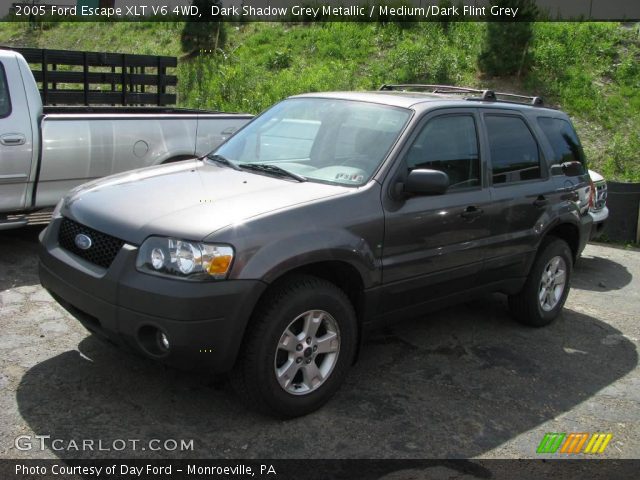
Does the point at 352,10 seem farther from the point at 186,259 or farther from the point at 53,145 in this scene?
the point at 186,259

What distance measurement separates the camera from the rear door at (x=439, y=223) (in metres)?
4.11

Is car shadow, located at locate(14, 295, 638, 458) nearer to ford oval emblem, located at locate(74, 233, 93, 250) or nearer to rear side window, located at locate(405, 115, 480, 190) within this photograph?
ford oval emblem, located at locate(74, 233, 93, 250)

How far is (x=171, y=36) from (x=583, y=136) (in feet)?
42.3

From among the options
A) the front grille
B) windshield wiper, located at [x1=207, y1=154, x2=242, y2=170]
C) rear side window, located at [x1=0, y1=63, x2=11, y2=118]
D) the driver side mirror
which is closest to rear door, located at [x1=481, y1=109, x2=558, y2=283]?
the driver side mirror

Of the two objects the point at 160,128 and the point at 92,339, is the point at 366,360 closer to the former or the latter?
the point at 92,339

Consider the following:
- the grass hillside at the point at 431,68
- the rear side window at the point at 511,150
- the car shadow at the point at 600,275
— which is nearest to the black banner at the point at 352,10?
the grass hillside at the point at 431,68

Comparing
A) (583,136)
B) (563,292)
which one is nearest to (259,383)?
→ (563,292)

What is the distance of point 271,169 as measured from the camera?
169 inches

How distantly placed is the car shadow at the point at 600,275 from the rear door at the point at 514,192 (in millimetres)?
2217

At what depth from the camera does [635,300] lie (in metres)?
6.76

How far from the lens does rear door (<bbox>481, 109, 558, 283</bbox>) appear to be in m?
4.88

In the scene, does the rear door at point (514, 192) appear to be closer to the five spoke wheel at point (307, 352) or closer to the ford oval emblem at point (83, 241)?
the five spoke wheel at point (307, 352)

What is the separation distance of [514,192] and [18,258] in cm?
448

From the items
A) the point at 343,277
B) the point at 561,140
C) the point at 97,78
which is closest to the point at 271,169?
the point at 343,277
